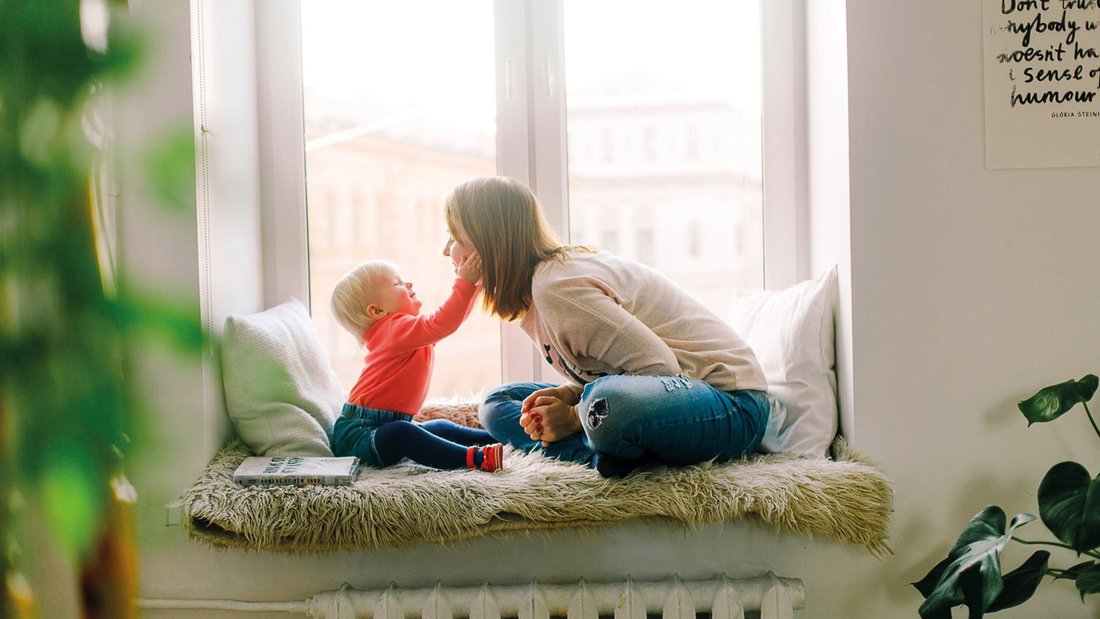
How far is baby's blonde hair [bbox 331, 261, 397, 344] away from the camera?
1.80 m

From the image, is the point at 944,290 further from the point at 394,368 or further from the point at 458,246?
the point at 394,368

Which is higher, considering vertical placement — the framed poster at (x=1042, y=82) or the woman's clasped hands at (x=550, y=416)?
the framed poster at (x=1042, y=82)

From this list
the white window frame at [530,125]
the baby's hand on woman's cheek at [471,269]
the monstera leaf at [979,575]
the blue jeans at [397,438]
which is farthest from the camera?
the white window frame at [530,125]

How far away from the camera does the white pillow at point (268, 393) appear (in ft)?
5.34

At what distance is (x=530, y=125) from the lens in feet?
6.52

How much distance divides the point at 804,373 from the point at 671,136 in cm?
66

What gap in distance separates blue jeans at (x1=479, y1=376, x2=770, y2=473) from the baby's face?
1.49 feet

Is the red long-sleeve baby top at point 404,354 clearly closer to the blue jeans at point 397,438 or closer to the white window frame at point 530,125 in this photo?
the blue jeans at point 397,438

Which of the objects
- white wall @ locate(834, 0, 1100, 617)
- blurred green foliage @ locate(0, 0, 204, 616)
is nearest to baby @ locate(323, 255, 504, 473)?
blurred green foliage @ locate(0, 0, 204, 616)

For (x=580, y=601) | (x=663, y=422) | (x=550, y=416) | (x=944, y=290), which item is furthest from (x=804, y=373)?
(x=580, y=601)

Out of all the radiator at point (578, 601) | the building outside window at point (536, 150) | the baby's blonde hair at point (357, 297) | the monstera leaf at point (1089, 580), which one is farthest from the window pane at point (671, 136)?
the monstera leaf at point (1089, 580)

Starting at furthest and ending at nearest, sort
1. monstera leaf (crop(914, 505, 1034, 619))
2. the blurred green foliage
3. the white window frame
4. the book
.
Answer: the white window frame → the book → the blurred green foliage → monstera leaf (crop(914, 505, 1034, 619))

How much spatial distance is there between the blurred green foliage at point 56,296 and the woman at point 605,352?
66 centimetres

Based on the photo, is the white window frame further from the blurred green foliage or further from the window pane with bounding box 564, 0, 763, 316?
the blurred green foliage
